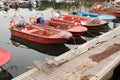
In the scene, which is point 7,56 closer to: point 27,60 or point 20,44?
point 27,60

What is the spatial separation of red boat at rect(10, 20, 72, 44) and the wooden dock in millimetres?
3629

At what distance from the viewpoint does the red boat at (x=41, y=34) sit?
630 inches

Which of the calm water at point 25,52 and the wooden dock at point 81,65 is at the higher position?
the wooden dock at point 81,65

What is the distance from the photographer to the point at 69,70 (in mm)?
9234

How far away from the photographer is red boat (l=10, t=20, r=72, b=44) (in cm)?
1600

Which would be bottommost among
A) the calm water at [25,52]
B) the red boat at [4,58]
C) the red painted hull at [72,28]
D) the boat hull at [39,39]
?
the calm water at [25,52]

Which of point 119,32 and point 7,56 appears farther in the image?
point 119,32

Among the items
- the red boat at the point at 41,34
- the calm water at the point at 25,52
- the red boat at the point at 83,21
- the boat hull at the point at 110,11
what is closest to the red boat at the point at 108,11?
the boat hull at the point at 110,11

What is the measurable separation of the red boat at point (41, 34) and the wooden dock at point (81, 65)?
363 cm

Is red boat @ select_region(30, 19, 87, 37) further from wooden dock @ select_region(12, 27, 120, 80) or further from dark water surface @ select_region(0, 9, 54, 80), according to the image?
wooden dock @ select_region(12, 27, 120, 80)

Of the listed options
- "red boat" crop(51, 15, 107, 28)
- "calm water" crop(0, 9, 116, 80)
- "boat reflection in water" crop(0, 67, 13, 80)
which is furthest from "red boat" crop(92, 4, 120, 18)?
"boat reflection in water" crop(0, 67, 13, 80)

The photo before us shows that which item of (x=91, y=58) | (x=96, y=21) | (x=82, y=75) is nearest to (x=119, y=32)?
(x=96, y=21)

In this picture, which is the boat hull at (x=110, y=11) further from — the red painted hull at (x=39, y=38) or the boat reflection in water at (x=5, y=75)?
the boat reflection in water at (x=5, y=75)

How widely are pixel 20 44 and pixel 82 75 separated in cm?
986
